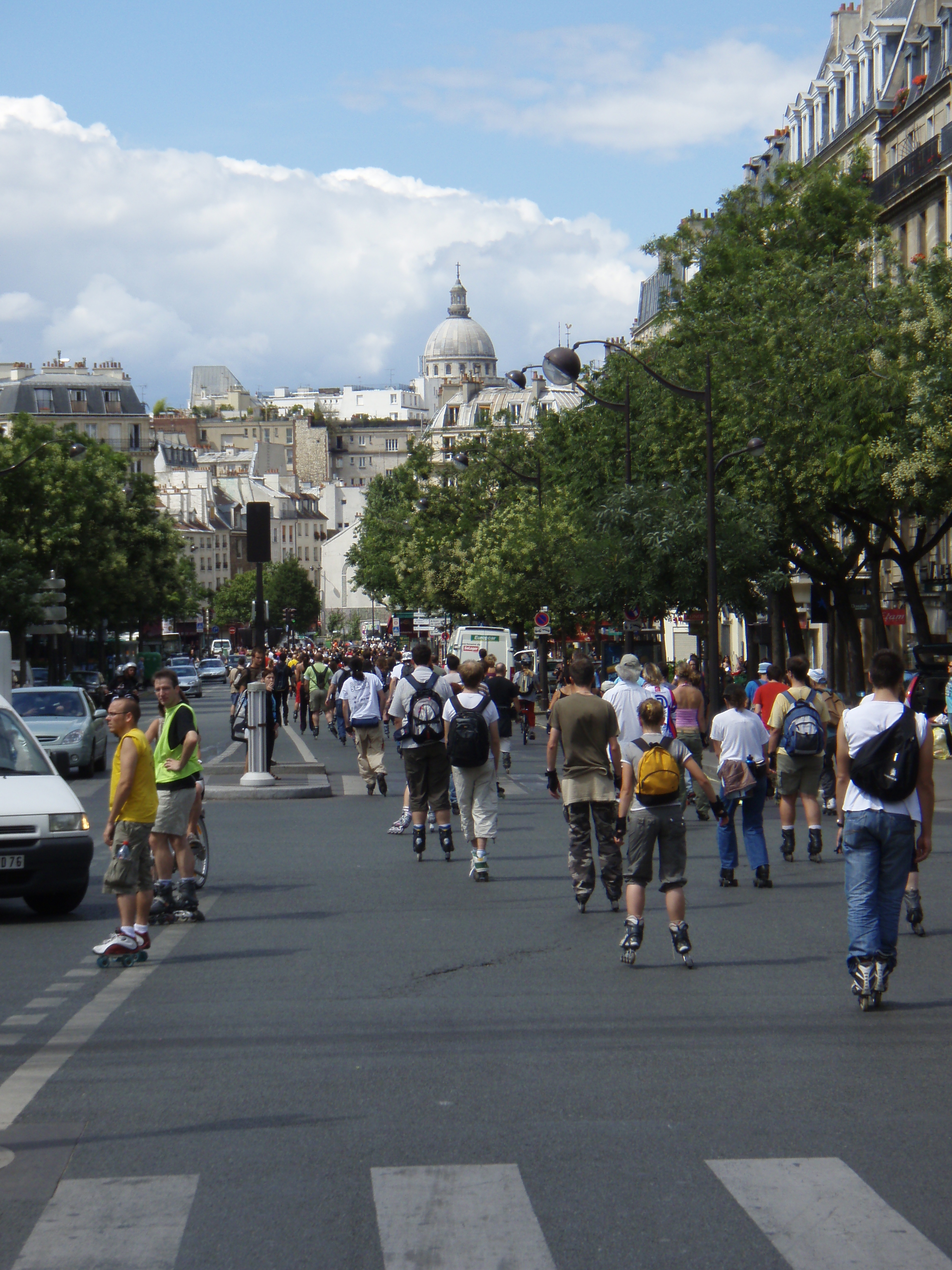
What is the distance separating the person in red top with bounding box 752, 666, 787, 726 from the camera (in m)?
17.8

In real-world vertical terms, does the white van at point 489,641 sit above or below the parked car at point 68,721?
above

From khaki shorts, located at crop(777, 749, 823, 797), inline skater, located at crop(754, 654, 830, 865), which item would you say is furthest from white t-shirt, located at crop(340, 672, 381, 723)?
khaki shorts, located at crop(777, 749, 823, 797)

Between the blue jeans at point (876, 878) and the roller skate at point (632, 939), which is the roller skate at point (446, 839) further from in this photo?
the blue jeans at point (876, 878)

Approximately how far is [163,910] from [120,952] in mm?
1909

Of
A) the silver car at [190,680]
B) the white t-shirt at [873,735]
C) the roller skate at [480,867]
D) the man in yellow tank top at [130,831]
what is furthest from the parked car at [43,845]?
the silver car at [190,680]

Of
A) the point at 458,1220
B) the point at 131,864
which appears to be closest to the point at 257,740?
the point at 131,864

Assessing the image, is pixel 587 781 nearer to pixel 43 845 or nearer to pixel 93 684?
pixel 43 845

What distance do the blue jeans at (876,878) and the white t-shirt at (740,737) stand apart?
216 inches

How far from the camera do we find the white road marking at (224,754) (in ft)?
97.3

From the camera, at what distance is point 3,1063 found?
7637mm

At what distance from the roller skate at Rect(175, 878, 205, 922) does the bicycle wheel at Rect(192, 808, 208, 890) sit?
659 millimetres

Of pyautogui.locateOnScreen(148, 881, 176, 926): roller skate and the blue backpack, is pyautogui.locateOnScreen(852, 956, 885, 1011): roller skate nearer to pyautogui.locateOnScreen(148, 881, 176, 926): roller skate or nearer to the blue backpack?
pyautogui.locateOnScreen(148, 881, 176, 926): roller skate

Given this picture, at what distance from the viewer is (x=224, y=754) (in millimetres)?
35062

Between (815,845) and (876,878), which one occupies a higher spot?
(876,878)
